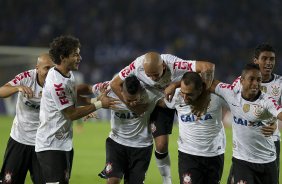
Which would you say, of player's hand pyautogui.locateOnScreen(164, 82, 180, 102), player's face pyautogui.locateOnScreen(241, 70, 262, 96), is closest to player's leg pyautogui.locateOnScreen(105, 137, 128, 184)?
player's hand pyautogui.locateOnScreen(164, 82, 180, 102)

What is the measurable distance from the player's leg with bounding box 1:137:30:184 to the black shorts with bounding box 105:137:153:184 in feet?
3.05

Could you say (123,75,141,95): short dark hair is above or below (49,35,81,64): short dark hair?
below

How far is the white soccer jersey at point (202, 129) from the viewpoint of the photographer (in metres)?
6.52

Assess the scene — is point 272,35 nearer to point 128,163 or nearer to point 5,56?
point 5,56

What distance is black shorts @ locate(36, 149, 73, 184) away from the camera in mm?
5945

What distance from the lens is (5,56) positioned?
19.8m

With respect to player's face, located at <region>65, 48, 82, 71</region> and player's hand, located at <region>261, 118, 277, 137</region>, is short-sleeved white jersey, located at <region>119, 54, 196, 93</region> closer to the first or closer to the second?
player's face, located at <region>65, 48, 82, 71</region>

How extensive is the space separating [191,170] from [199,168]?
9 centimetres

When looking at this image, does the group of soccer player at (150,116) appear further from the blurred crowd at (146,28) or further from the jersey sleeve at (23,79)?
the blurred crowd at (146,28)

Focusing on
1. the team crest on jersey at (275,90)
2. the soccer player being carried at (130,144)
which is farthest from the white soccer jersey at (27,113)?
the team crest on jersey at (275,90)

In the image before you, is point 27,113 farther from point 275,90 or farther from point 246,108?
point 275,90

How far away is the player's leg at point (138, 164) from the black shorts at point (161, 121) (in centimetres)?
39

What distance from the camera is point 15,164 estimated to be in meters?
A: 6.91

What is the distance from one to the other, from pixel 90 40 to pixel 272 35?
6.65m
